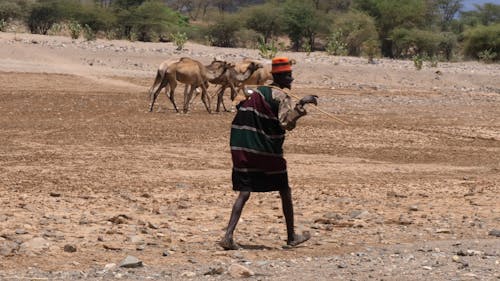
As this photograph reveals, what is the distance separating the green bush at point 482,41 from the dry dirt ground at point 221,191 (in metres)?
23.1

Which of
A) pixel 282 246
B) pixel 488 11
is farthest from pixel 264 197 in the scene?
pixel 488 11

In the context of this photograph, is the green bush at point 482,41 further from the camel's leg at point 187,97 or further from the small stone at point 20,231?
the small stone at point 20,231

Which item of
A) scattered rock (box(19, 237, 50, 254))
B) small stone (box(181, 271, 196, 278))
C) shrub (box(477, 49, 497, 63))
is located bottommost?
shrub (box(477, 49, 497, 63))

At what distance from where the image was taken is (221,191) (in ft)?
39.3

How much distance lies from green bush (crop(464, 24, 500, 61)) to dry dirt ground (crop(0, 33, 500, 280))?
23084 mm

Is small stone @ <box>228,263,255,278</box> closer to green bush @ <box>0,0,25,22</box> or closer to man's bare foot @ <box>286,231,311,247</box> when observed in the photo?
man's bare foot @ <box>286,231,311,247</box>

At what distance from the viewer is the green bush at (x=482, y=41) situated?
1908 inches

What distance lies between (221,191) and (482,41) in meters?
39.4

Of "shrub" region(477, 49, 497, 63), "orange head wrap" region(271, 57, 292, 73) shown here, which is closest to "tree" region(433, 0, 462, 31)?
"shrub" region(477, 49, 497, 63)

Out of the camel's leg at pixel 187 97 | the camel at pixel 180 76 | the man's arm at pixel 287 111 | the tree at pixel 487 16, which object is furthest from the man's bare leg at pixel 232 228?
the tree at pixel 487 16

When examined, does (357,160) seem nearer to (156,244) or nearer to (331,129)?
(331,129)

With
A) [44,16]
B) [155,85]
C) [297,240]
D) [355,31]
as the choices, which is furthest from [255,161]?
[44,16]

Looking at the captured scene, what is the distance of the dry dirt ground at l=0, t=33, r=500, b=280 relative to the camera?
8.02 metres

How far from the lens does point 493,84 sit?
115ft
